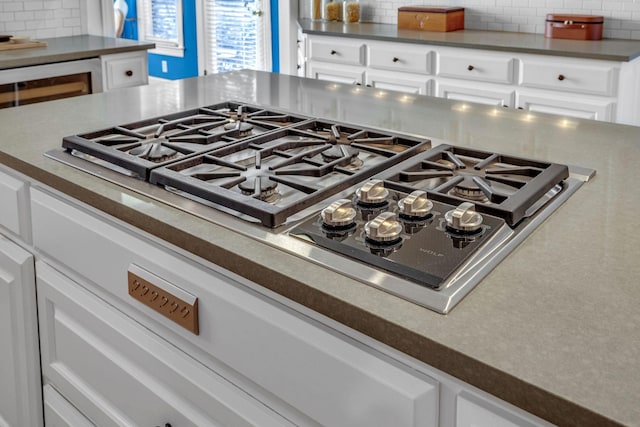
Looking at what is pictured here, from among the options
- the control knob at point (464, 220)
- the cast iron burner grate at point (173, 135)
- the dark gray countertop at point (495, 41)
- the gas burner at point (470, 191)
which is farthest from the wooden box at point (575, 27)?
the control knob at point (464, 220)

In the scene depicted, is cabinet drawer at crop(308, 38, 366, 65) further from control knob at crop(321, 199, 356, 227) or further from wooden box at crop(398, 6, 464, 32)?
control knob at crop(321, 199, 356, 227)

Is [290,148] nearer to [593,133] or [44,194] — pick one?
[44,194]

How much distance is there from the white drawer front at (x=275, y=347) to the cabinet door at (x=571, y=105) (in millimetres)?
2482

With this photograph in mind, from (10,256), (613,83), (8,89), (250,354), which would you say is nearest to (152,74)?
(8,89)

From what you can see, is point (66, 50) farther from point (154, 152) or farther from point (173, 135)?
point (154, 152)

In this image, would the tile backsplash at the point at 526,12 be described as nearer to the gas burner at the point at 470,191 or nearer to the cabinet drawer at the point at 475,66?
the cabinet drawer at the point at 475,66

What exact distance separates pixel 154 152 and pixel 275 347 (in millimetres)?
594

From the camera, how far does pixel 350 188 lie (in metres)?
1.31

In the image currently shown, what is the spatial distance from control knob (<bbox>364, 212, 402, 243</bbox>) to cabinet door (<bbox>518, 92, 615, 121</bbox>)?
8.18 feet

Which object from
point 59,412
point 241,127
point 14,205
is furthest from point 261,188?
point 59,412

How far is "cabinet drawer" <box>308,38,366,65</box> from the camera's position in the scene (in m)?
4.25

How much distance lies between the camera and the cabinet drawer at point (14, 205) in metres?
1.68

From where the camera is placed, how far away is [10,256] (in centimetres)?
174

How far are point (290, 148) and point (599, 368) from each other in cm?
95
